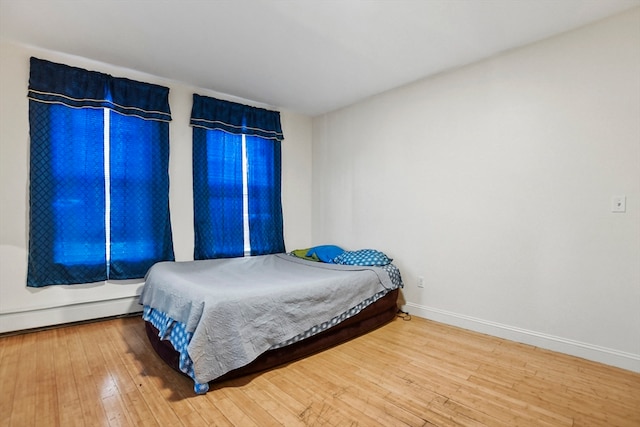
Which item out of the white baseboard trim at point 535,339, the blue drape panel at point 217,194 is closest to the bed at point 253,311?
the white baseboard trim at point 535,339

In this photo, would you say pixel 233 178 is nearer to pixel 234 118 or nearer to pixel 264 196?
pixel 264 196

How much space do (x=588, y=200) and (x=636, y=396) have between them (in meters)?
1.28

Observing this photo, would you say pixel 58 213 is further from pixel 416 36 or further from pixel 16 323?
pixel 416 36

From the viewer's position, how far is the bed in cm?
189

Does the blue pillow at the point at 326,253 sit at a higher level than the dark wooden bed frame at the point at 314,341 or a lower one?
higher

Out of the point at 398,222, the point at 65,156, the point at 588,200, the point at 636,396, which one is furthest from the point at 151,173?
the point at 636,396

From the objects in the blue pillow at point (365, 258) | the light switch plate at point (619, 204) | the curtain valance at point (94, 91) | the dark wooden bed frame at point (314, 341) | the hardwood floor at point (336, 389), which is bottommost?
the hardwood floor at point (336, 389)

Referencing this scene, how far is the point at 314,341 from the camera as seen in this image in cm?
241

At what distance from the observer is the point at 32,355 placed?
91.1 inches

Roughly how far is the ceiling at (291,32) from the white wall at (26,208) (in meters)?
0.20

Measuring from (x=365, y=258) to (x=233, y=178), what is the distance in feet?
6.16

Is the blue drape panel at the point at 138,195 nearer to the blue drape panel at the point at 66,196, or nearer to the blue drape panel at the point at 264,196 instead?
the blue drape panel at the point at 66,196

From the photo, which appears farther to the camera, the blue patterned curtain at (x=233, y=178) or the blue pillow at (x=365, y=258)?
the blue patterned curtain at (x=233, y=178)

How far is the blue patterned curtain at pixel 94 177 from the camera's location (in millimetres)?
2752
